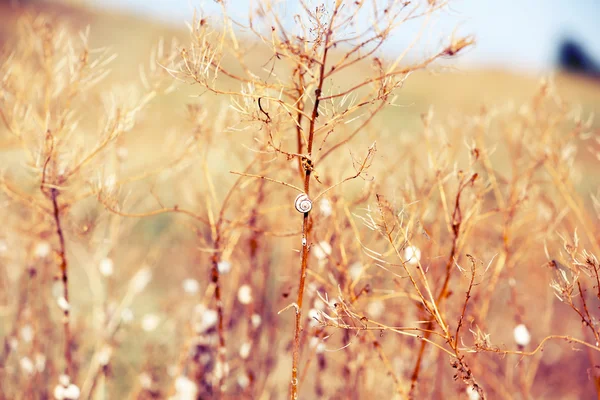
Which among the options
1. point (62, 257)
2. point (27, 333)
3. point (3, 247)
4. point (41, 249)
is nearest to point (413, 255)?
point (62, 257)

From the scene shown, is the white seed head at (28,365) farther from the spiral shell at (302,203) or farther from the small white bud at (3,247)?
the spiral shell at (302,203)

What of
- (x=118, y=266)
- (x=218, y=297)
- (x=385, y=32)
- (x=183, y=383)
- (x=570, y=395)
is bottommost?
(x=570, y=395)

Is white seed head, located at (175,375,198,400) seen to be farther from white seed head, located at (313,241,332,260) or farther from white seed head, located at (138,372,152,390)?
white seed head, located at (313,241,332,260)

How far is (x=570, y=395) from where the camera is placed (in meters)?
4.49

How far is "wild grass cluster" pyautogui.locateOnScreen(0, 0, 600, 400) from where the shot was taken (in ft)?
4.50

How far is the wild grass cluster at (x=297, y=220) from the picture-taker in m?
1.37

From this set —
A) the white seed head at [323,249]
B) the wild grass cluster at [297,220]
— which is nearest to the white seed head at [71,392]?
the wild grass cluster at [297,220]

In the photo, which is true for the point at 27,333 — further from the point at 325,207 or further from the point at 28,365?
the point at 325,207

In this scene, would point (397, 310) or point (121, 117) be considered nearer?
point (121, 117)

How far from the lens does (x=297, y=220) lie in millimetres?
2732

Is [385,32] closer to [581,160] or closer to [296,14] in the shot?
[296,14]

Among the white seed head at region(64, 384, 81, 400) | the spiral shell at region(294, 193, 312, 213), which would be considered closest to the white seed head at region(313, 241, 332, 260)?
the spiral shell at region(294, 193, 312, 213)

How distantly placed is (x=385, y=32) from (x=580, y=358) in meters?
4.83

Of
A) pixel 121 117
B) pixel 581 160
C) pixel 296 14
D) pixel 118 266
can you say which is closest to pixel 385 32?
pixel 296 14
